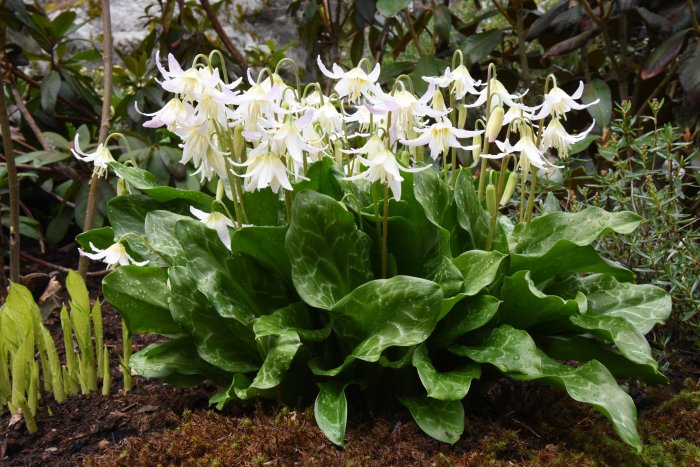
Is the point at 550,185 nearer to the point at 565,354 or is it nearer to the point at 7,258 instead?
the point at 565,354

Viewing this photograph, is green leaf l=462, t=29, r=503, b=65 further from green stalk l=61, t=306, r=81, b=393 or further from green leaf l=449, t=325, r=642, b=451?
green stalk l=61, t=306, r=81, b=393

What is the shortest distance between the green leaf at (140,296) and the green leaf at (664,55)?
213cm

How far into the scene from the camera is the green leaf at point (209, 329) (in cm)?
172

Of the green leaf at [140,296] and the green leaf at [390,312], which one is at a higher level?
the green leaf at [390,312]

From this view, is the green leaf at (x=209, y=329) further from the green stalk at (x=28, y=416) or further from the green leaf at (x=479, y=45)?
the green leaf at (x=479, y=45)

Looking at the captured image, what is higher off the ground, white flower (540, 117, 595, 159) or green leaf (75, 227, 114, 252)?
white flower (540, 117, 595, 159)

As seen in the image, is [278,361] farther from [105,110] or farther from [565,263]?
[105,110]

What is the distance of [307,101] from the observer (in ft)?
6.17

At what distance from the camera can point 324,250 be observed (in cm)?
168

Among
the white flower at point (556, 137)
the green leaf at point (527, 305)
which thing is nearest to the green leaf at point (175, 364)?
the green leaf at point (527, 305)

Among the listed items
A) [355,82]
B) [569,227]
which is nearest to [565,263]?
[569,227]

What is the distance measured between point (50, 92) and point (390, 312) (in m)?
2.19

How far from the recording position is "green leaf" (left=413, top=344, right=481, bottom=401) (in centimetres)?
148

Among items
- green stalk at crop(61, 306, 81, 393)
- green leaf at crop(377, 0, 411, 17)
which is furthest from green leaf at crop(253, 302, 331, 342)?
green leaf at crop(377, 0, 411, 17)
